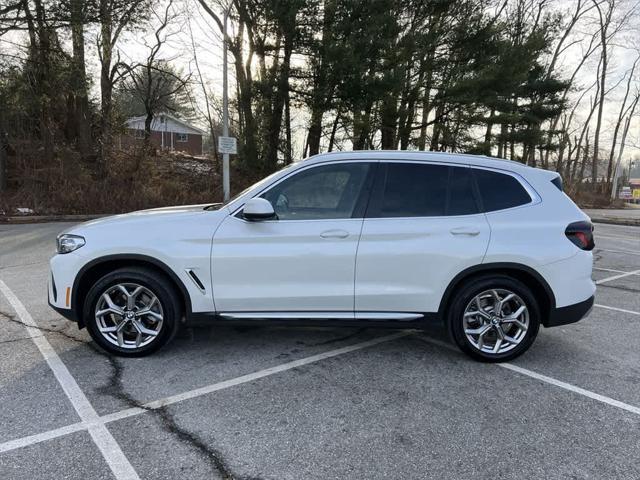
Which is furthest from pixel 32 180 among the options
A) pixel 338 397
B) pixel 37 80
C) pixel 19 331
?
pixel 338 397

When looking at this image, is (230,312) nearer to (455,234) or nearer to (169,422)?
(169,422)

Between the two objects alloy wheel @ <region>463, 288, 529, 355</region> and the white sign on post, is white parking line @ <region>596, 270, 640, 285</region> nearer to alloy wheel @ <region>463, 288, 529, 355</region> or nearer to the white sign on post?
alloy wheel @ <region>463, 288, 529, 355</region>

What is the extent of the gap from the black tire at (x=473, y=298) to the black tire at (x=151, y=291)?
234 centimetres

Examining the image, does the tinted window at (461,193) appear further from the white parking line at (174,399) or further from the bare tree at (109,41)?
the bare tree at (109,41)

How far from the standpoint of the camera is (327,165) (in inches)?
161

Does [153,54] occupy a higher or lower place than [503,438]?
higher

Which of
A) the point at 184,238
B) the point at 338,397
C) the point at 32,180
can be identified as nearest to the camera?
the point at 338,397

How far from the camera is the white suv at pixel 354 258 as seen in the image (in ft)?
12.8

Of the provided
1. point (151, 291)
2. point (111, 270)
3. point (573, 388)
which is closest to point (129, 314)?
point (151, 291)

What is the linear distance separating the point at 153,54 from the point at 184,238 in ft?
79.0

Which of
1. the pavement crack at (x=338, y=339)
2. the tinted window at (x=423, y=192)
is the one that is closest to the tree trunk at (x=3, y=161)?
the pavement crack at (x=338, y=339)

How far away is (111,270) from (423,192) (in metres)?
2.75

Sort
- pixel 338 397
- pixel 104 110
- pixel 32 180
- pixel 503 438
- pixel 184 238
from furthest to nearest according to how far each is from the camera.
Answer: pixel 104 110 < pixel 32 180 < pixel 184 238 < pixel 338 397 < pixel 503 438

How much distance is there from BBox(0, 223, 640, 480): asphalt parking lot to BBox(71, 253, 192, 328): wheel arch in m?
0.49
